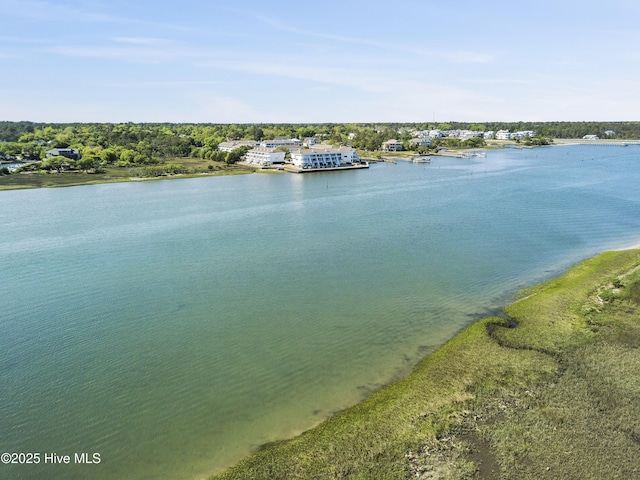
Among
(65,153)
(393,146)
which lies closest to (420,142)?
(393,146)

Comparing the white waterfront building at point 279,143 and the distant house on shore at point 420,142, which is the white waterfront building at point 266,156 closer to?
the white waterfront building at point 279,143

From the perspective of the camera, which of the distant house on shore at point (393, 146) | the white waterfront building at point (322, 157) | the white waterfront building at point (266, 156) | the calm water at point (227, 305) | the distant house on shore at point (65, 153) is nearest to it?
the calm water at point (227, 305)

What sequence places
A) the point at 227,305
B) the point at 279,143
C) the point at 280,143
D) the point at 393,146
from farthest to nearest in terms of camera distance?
the point at 393,146 → the point at 280,143 → the point at 279,143 → the point at 227,305

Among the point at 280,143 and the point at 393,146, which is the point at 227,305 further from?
the point at 393,146

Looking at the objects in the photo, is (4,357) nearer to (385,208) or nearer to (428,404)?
(428,404)

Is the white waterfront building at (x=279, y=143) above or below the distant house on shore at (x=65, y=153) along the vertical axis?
above

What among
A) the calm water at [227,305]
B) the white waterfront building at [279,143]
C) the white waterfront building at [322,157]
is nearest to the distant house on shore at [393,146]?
the white waterfront building at [279,143]

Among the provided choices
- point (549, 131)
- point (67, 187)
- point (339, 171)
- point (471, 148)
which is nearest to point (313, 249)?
point (67, 187)
